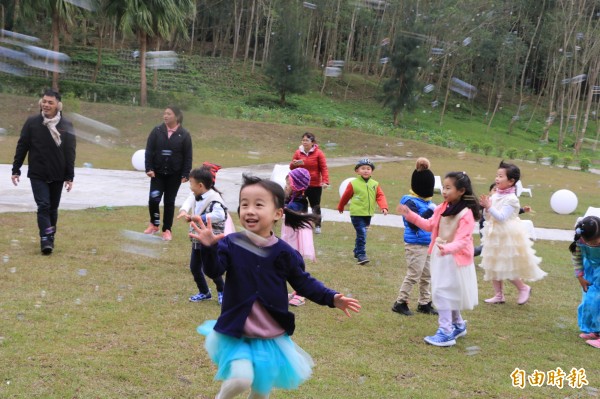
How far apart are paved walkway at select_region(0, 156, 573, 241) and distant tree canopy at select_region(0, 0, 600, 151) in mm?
14036

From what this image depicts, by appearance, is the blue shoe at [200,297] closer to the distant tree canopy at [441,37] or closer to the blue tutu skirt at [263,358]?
the blue tutu skirt at [263,358]

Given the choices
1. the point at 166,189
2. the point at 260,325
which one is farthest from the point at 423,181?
the point at 166,189

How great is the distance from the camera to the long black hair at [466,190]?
616 centimetres

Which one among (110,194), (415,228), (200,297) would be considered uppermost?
(415,228)

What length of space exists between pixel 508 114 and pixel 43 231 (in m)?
54.4

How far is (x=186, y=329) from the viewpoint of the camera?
602cm

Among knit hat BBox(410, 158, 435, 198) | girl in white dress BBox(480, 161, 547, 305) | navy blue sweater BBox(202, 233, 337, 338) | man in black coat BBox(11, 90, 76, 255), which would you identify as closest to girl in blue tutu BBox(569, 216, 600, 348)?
girl in white dress BBox(480, 161, 547, 305)

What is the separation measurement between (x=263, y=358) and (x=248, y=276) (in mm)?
473

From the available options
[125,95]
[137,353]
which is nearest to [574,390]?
[137,353]

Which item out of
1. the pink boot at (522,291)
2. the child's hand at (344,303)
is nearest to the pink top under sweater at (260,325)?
the child's hand at (344,303)

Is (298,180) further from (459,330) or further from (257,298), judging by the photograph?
(257,298)

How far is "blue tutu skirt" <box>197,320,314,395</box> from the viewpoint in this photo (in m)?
3.78

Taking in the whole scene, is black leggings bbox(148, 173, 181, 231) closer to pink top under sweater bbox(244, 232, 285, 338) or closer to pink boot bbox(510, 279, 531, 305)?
pink boot bbox(510, 279, 531, 305)

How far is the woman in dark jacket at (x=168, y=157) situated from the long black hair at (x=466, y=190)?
15.4 ft
